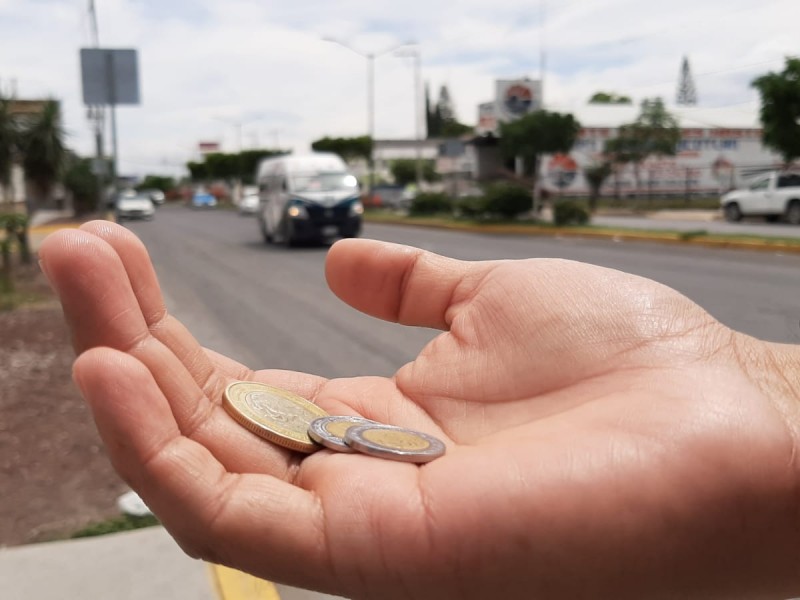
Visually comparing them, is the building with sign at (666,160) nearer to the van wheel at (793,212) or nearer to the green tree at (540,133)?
the green tree at (540,133)

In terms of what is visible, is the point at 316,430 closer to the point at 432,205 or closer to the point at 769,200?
the point at 769,200

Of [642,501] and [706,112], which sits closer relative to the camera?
[642,501]

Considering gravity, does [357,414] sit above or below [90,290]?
below

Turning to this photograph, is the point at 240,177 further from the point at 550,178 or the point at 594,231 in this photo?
the point at 594,231

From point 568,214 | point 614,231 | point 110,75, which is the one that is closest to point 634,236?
point 614,231

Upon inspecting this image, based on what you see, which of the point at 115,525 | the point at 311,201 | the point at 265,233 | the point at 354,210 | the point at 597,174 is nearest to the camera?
the point at 115,525

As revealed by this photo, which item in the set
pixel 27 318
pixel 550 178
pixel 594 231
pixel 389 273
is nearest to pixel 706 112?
pixel 550 178
